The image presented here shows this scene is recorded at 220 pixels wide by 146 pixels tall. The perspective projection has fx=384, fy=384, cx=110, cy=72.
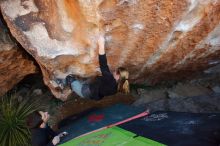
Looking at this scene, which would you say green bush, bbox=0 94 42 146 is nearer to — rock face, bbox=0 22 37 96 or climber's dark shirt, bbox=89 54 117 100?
rock face, bbox=0 22 37 96

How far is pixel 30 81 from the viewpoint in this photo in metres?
7.25

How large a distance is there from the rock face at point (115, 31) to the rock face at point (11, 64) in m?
0.35

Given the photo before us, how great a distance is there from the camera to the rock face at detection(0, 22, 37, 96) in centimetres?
588

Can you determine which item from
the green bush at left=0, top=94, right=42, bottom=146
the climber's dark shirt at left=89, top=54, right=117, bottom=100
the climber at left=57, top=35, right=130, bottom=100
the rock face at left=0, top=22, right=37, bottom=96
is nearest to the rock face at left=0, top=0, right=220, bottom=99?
the climber at left=57, top=35, right=130, bottom=100

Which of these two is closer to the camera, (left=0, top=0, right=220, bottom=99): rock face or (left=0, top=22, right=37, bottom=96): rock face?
(left=0, top=0, right=220, bottom=99): rock face

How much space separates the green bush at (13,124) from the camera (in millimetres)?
6207

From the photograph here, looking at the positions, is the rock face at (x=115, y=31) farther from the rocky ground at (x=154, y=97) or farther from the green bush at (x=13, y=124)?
the green bush at (x=13, y=124)

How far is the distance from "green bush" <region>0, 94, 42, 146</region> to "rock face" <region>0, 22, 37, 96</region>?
13.0 inches

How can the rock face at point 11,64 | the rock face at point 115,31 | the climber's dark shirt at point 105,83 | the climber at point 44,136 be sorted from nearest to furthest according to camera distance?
the rock face at point 115,31
the climber at point 44,136
the climber's dark shirt at point 105,83
the rock face at point 11,64

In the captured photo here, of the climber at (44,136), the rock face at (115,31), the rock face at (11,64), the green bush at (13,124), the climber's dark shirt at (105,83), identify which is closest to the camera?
the rock face at (115,31)

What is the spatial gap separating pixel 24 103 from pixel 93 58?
1.78m

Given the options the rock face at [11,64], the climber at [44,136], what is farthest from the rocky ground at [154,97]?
the climber at [44,136]

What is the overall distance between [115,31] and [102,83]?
755 millimetres

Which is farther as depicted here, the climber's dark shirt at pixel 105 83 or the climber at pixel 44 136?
the climber's dark shirt at pixel 105 83
